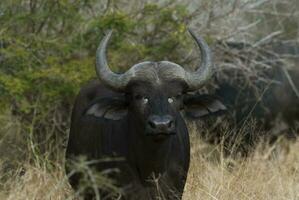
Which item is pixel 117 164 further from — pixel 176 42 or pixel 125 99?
pixel 176 42

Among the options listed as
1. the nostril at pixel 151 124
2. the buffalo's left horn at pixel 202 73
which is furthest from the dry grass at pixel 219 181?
the buffalo's left horn at pixel 202 73

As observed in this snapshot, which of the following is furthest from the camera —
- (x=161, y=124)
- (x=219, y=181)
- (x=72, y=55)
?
(x=72, y=55)

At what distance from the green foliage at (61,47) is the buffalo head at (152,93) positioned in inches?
98.7

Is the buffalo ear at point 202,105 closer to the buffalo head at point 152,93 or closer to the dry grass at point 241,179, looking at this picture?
the buffalo head at point 152,93

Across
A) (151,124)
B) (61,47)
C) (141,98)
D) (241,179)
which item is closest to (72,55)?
(61,47)

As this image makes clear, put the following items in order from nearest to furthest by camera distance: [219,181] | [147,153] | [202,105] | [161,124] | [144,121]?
[161,124], [144,121], [147,153], [202,105], [219,181]

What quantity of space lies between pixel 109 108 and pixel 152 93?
45cm

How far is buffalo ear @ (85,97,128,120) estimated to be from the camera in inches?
245

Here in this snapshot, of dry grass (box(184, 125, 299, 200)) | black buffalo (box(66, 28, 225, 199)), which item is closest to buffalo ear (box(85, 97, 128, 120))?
black buffalo (box(66, 28, 225, 199))

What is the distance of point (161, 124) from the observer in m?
5.52

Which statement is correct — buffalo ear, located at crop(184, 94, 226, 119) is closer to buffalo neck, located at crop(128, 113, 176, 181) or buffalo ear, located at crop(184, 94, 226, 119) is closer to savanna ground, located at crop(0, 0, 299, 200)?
buffalo neck, located at crop(128, 113, 176, 181)

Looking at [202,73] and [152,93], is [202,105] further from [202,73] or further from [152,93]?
[152,93]

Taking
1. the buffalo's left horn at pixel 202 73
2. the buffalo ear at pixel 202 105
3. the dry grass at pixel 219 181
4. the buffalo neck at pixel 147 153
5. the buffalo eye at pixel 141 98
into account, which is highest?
A: the buffalo's left horn at pixel 202 73

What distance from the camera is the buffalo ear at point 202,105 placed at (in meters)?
6.46
